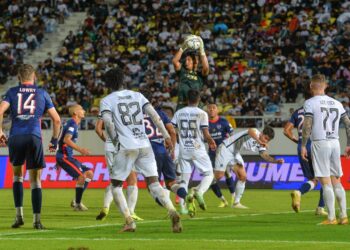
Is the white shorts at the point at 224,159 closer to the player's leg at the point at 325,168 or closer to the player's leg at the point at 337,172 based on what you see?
the player's leg at the point at 337,172

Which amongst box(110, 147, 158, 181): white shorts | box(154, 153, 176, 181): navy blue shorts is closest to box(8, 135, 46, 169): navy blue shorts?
box(110, 147, 158, 181): white shorts

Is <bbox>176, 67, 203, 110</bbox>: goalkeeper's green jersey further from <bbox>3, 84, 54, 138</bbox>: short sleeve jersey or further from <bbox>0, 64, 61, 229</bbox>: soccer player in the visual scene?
<bbox>3, 84, 54, 138</bbox>: short sleeve jersey

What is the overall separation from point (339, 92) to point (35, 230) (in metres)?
23.2

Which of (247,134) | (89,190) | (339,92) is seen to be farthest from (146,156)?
(339,92)

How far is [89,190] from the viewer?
1235 inches

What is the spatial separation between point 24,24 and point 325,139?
33.6 meters

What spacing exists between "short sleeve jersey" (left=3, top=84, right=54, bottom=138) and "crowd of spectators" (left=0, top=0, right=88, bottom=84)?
30030mm

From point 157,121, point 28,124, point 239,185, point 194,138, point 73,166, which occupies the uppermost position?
point 157,121

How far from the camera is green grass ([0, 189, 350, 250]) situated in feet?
42.7

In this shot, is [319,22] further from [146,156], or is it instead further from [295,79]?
[146,156]

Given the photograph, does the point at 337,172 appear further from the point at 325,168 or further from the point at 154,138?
the point at 154,138

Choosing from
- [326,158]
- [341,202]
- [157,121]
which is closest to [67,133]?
[326,158]

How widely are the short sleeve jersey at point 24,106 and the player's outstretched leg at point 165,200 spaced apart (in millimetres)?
2092

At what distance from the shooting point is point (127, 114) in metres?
14.9
